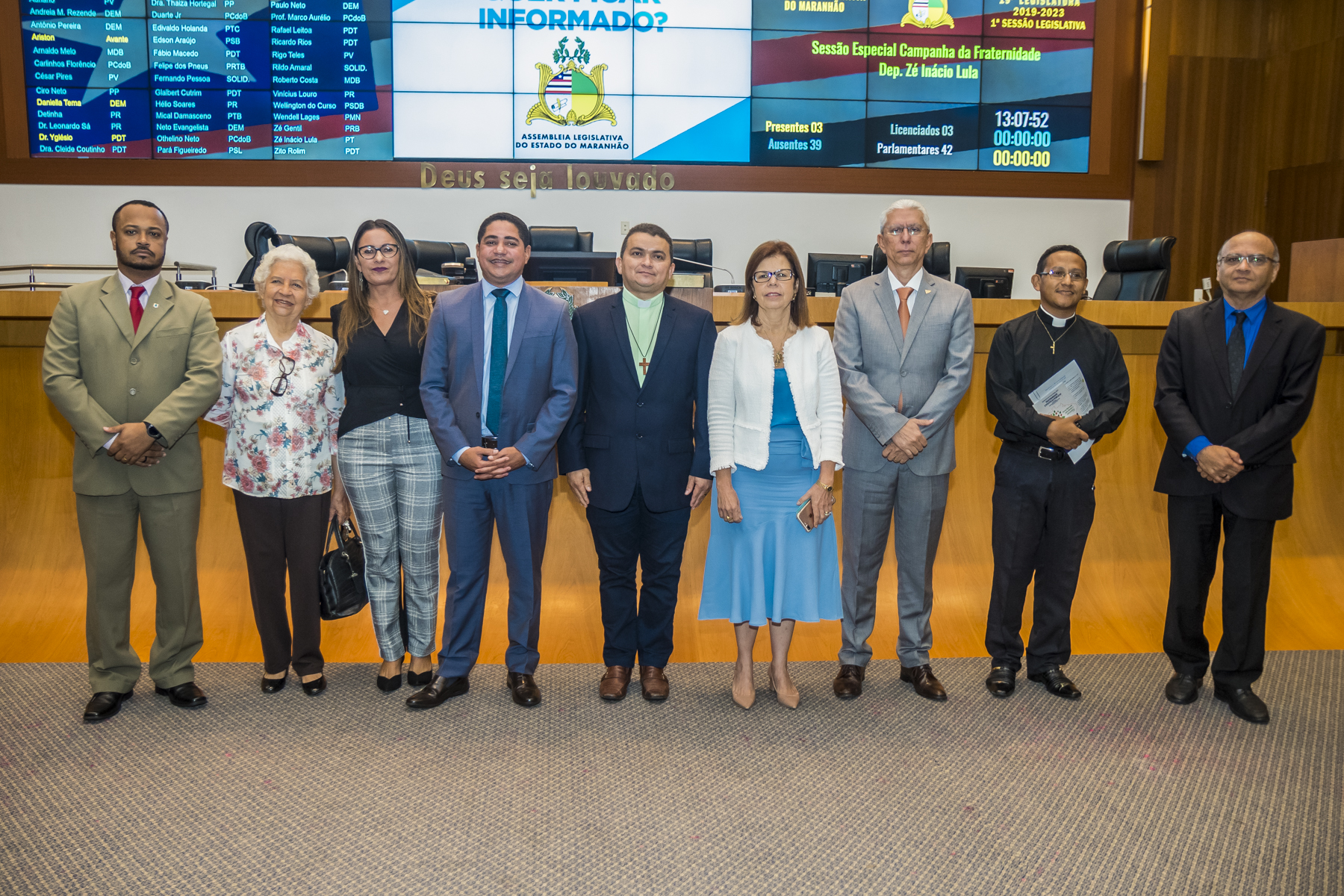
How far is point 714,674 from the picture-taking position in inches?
129

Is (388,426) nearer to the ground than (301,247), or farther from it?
Answer: nearer to the ground

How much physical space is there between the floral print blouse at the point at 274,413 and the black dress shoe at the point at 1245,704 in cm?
327

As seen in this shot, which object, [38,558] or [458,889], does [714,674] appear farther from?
[38,558]

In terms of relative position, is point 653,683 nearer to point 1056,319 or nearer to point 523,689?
point 523,689

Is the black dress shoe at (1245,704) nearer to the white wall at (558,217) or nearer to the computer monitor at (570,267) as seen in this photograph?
the computer monitor at (570,267)

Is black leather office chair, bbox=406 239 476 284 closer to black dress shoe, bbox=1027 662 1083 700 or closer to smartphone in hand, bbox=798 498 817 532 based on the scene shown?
smartphone in hand, bbox=798 498 817 532

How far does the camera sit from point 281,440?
9.39ft

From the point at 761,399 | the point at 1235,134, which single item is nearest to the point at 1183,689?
the point at 761,399

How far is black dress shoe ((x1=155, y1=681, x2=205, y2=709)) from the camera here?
115 inches

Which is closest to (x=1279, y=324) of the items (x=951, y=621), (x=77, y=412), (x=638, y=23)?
(x=951, y=621)

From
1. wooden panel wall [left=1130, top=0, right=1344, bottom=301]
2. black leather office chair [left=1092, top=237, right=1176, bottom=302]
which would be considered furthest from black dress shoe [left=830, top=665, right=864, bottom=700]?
wooden panel wall [left=1130, top=0, right=1344, bottom=301]

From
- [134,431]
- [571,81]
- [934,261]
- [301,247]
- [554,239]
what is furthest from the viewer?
[571,81]

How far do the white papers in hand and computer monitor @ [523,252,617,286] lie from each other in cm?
204

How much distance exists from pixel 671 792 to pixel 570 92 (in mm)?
5811
